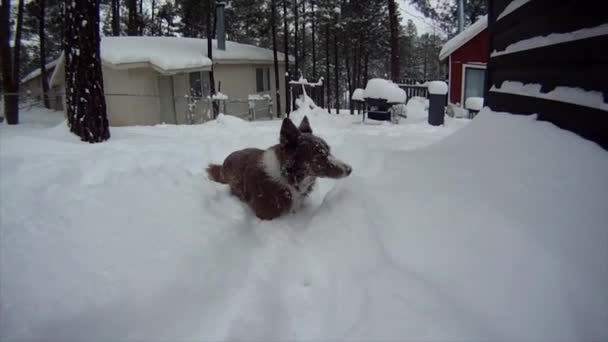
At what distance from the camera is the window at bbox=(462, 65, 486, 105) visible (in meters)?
15.2

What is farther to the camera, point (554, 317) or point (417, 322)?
point (417, 322)

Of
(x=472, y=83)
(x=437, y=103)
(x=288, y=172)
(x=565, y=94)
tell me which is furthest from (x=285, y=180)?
(x=472, y=83)

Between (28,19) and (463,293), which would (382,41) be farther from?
(463,293)

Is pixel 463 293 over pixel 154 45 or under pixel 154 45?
under

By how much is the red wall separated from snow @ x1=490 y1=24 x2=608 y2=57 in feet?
42.8

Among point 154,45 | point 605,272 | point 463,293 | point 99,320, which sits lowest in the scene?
point 99,320

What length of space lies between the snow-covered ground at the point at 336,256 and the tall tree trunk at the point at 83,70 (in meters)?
2.69

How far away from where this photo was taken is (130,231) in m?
1.96

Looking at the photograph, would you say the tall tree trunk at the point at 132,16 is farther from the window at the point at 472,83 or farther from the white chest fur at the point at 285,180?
the white chest fur at the point at 285,180

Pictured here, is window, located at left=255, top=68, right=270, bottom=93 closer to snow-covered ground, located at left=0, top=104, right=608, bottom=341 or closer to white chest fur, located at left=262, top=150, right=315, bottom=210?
white chest fur, located at left=262, top=150, right=315, bottom=210

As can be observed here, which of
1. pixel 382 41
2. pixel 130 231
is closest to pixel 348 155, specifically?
pixel 130 231

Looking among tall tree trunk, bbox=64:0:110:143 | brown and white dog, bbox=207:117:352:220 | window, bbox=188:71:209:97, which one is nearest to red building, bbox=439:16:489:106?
window, bbox=188:71:209:97

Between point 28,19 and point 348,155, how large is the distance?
87.7ft

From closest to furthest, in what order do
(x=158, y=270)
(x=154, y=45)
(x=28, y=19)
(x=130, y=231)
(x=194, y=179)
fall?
(x=158, y=270) → (x=130, y=231) → (x=194, y=179) → (x=154, y=45) → (x=28, y=19)
